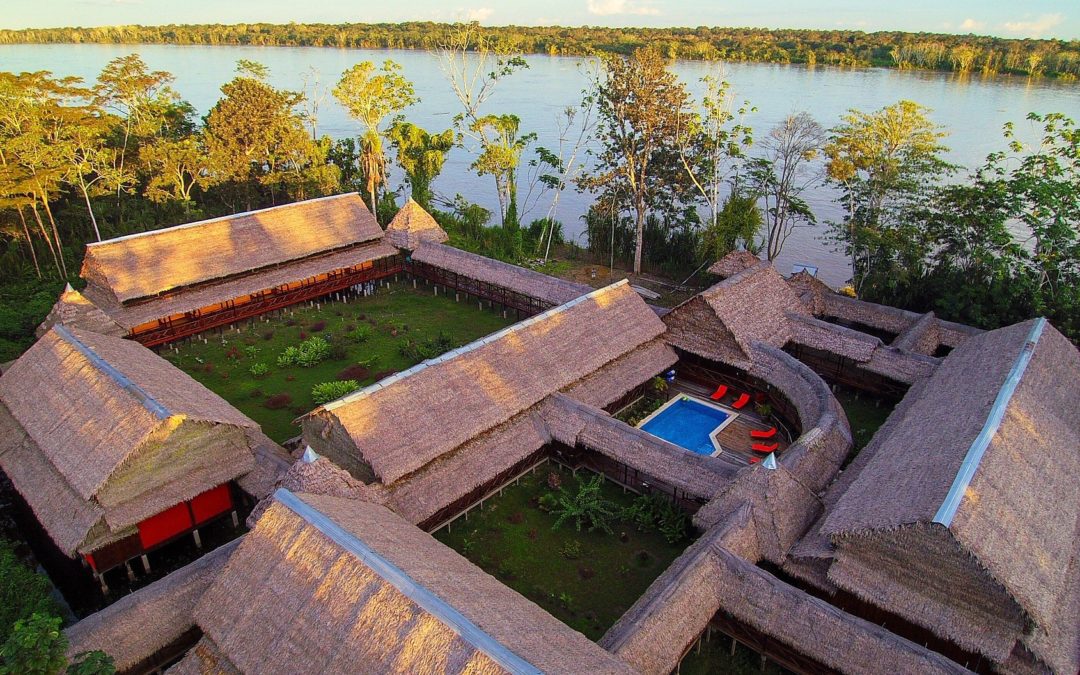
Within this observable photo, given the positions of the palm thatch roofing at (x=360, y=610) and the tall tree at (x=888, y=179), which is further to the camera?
the tall tree at (x=888, y=179)

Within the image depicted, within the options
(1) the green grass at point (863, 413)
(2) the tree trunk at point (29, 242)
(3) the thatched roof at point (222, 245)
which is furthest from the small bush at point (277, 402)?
(1) the green grass at point (863, 413)

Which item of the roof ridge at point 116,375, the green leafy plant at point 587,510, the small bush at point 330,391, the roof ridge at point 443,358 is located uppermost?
the roof ridge at point 116,375

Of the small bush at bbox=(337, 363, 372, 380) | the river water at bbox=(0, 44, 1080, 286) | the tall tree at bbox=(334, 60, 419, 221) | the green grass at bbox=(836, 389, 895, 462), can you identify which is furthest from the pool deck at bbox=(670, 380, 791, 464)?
the tall tree at bbox=(334, 60, 419, 221)

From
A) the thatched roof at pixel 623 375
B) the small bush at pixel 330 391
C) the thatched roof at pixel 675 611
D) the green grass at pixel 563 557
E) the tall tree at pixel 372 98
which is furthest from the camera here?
the tall tree at pixel 372 98

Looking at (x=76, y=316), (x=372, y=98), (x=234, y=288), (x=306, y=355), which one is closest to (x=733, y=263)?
(x=306, y=355)

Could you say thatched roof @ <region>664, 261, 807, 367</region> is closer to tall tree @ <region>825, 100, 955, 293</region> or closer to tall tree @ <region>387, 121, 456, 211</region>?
tall tree @ <region>825, 100, 955, 293</region>

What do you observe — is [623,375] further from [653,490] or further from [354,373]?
[354,373]

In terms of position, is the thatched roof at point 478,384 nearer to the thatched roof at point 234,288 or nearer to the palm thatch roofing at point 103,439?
the palm thatch roofing at point 103,439
